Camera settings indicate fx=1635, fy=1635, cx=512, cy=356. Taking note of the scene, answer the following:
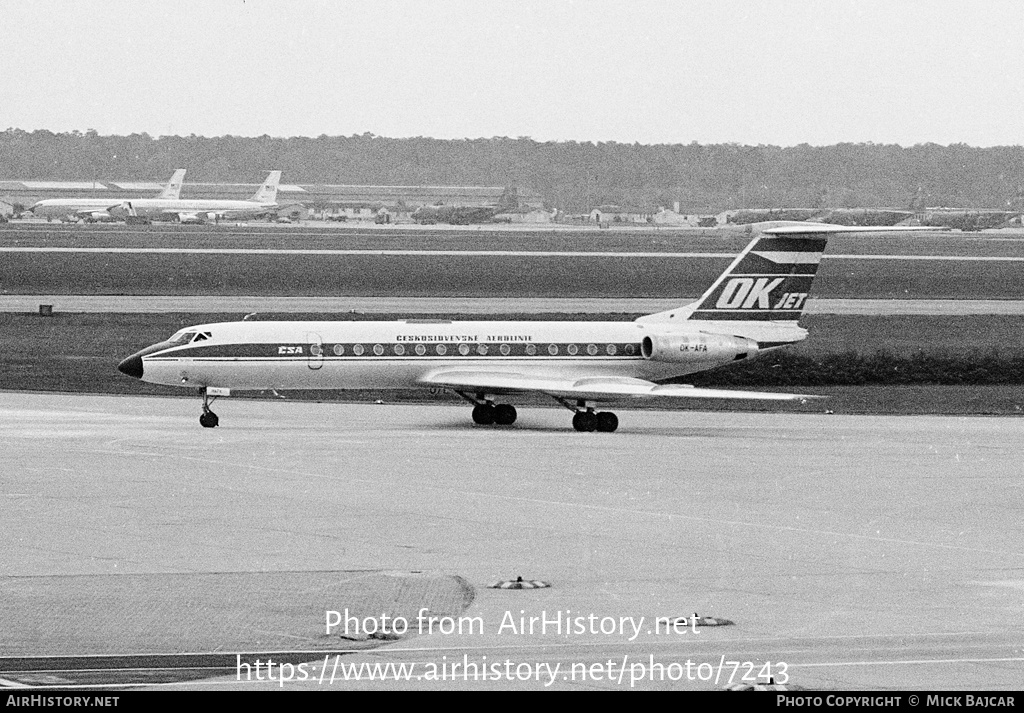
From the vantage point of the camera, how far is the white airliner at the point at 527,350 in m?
38.3

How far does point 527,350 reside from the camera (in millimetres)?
39875

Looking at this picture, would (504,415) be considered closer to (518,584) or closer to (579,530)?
(579,530)

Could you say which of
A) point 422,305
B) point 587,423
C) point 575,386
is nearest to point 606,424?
point 587,423

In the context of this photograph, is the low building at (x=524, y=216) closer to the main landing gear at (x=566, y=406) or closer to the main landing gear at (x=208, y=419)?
the main landing gear at (x=566, y=406)

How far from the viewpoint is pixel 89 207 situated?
17088cm

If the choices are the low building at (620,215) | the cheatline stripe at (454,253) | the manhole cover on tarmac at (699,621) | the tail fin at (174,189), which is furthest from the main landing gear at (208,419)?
the tail fin at (174,189)

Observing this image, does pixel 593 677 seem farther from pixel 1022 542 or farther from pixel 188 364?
pixel 188 364

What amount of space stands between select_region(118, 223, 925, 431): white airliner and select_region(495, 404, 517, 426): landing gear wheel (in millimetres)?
24

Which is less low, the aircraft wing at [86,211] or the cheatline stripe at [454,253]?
the aircraft wing at [86,211]

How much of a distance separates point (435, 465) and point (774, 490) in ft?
21.4

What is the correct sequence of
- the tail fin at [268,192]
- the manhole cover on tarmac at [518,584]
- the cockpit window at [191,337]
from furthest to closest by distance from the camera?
the tail fin at [268,192] → the cockpit window at [191,337] → the manhole cover on tarmac at [518,584]

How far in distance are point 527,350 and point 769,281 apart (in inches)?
256

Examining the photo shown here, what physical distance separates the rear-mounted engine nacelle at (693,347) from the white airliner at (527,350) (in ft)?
0.08
